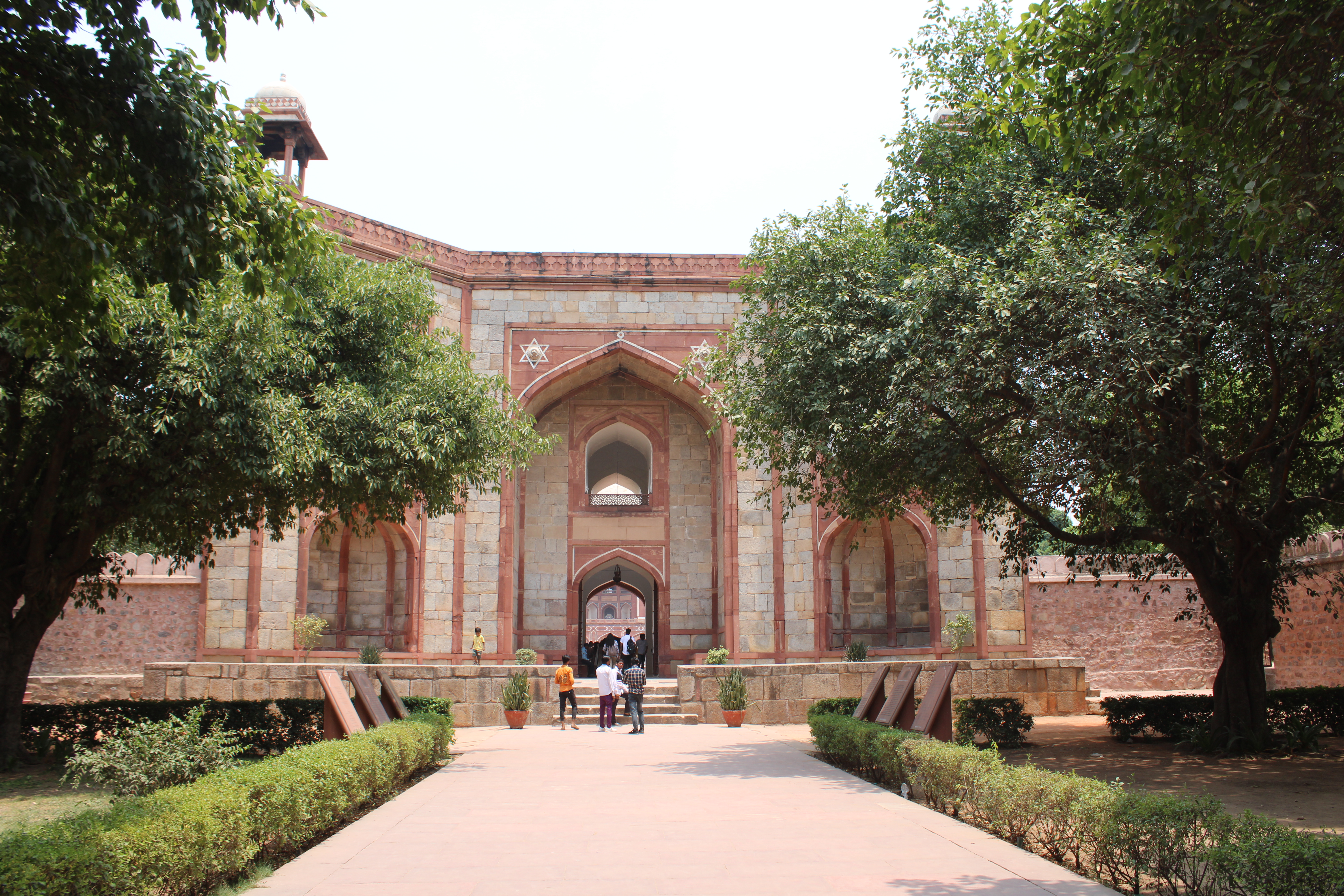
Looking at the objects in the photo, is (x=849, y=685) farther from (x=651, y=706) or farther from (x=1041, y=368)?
(x=1041, y=368)

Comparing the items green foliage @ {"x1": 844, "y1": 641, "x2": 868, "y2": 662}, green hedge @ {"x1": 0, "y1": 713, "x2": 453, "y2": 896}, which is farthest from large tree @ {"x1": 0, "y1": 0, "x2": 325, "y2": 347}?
green foliage @ {"x1": 844, "y1": 641, "x2": 868, "y2": 662}

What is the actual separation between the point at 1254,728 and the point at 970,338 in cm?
590

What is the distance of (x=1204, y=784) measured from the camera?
9.07 meters

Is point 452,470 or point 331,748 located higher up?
point 452,470

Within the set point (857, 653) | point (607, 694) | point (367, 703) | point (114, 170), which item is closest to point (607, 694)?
point (607, 694)

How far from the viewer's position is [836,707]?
42.6ft

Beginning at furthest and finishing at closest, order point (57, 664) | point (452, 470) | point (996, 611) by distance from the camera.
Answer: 1. point (996, 611)
2. point (57, 664)
3. point (452, 470)

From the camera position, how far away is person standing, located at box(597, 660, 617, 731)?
14953 mm

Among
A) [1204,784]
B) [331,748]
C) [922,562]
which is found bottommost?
[1204,784]

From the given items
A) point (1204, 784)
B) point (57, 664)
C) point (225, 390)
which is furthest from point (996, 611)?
point (57, 664)

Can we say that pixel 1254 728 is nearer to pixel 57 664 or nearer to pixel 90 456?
pixel 90 456

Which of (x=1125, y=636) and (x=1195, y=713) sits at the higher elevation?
(x=1125, y=636)

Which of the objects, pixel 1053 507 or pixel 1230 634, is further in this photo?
pixel 1053 507

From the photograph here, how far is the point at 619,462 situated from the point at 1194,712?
16596 mm
